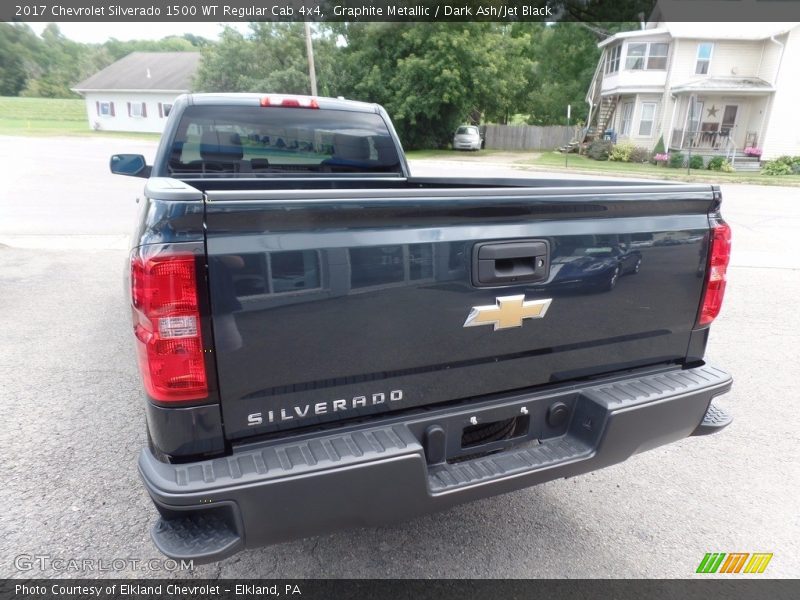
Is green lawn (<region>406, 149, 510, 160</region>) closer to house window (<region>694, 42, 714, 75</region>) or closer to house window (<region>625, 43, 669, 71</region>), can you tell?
house window (<region>625, 43, 669, 71</region>)

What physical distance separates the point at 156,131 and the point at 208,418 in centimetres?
5374

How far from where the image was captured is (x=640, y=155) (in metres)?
28.1

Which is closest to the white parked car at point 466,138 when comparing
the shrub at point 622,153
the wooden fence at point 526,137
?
the wooden fence at point 526,137

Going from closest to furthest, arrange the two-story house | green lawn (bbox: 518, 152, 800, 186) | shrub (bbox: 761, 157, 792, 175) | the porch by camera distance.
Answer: green lawn (bbox: 518, 152, 800, 186) < shrub (bbox: 761, 157, 792, 175) < the two-story house < the porch

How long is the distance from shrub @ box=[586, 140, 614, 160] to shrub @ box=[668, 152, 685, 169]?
3939mm

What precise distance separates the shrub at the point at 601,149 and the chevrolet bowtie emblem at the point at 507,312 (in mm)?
30493

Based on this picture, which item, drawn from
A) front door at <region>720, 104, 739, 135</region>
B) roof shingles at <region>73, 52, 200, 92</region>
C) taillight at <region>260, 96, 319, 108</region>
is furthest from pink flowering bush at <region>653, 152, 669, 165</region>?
roof shingles at <region>73, 52, 200, 92</region>

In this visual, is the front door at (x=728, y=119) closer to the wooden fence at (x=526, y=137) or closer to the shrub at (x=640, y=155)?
the shrub at (x=640, y=155)

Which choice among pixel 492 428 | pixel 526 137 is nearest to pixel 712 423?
pixel 492 428

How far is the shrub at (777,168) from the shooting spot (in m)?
24.0

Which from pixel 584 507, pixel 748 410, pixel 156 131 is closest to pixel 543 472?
pixel 584 507

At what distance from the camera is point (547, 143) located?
38031 millimetres

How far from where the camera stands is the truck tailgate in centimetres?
166

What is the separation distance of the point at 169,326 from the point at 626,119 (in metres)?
34.6
